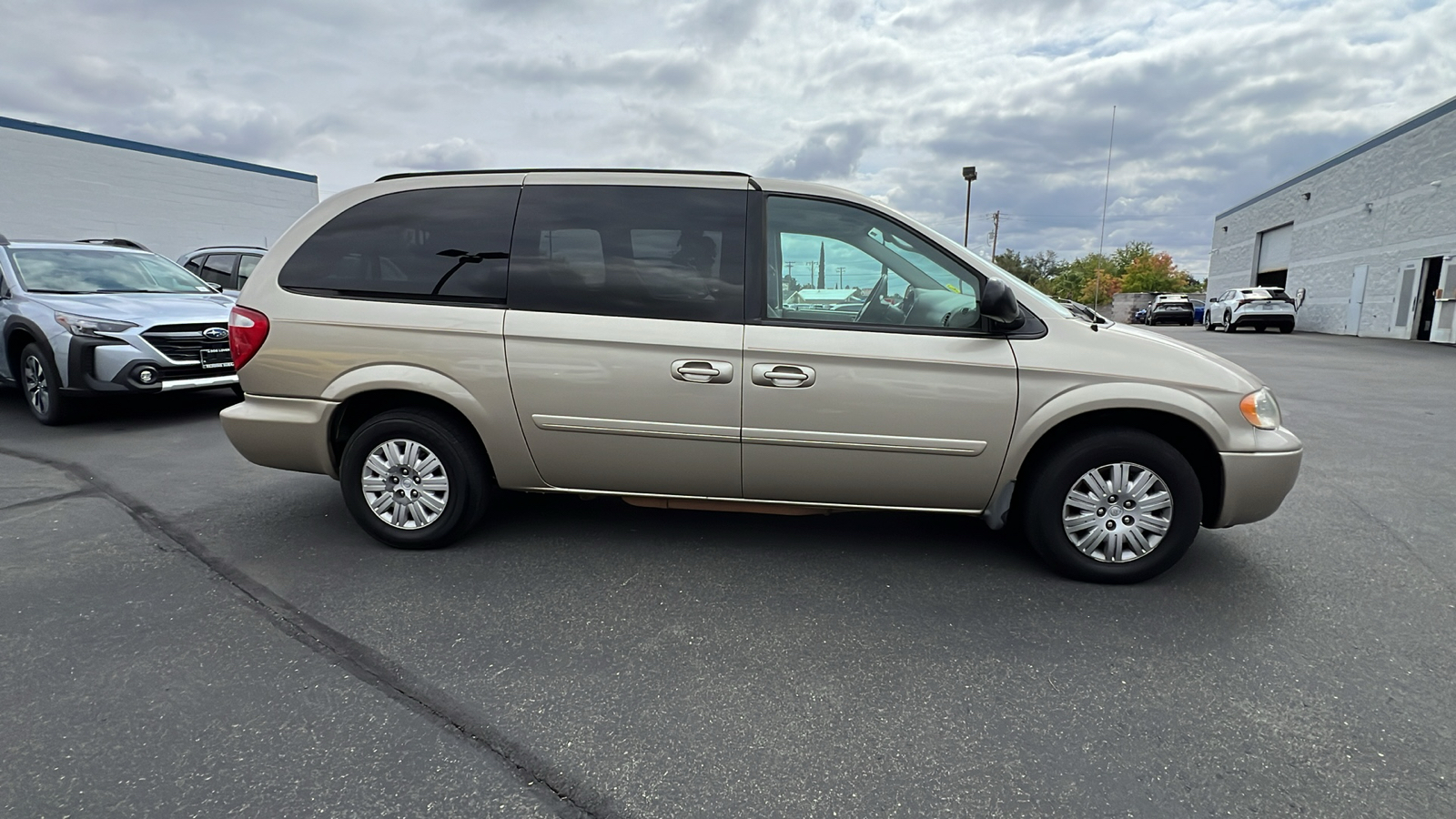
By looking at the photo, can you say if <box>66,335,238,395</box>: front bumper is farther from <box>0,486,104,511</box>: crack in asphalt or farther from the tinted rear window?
the tinted rear window

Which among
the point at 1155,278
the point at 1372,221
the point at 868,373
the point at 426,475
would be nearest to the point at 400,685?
the point at 426,475

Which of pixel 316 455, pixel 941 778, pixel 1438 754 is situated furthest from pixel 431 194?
pixel 1438 754

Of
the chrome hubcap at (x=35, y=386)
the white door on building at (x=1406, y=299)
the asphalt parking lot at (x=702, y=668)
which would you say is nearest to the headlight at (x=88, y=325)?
the chrome hubcap at (x=35, y=386)

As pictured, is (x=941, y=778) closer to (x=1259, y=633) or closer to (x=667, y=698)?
(x=667, y=698)

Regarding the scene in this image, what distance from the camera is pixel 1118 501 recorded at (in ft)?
10.9

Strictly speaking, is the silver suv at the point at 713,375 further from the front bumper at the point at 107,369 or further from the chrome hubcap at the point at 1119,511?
the front bumper at the point at 107,369

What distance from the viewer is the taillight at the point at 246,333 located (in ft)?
12.1

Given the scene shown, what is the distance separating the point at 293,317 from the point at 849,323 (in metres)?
2.77

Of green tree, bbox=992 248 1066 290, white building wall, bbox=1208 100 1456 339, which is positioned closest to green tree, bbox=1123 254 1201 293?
green tree, bbox=992 248 1066 290

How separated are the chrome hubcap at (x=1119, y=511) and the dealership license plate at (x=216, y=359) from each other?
7095 mm

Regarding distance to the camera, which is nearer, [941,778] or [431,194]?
[941,778]

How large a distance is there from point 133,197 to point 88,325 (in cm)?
1891

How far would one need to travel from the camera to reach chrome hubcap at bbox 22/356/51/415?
6489 millimetres

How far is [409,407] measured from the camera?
12.1ft
